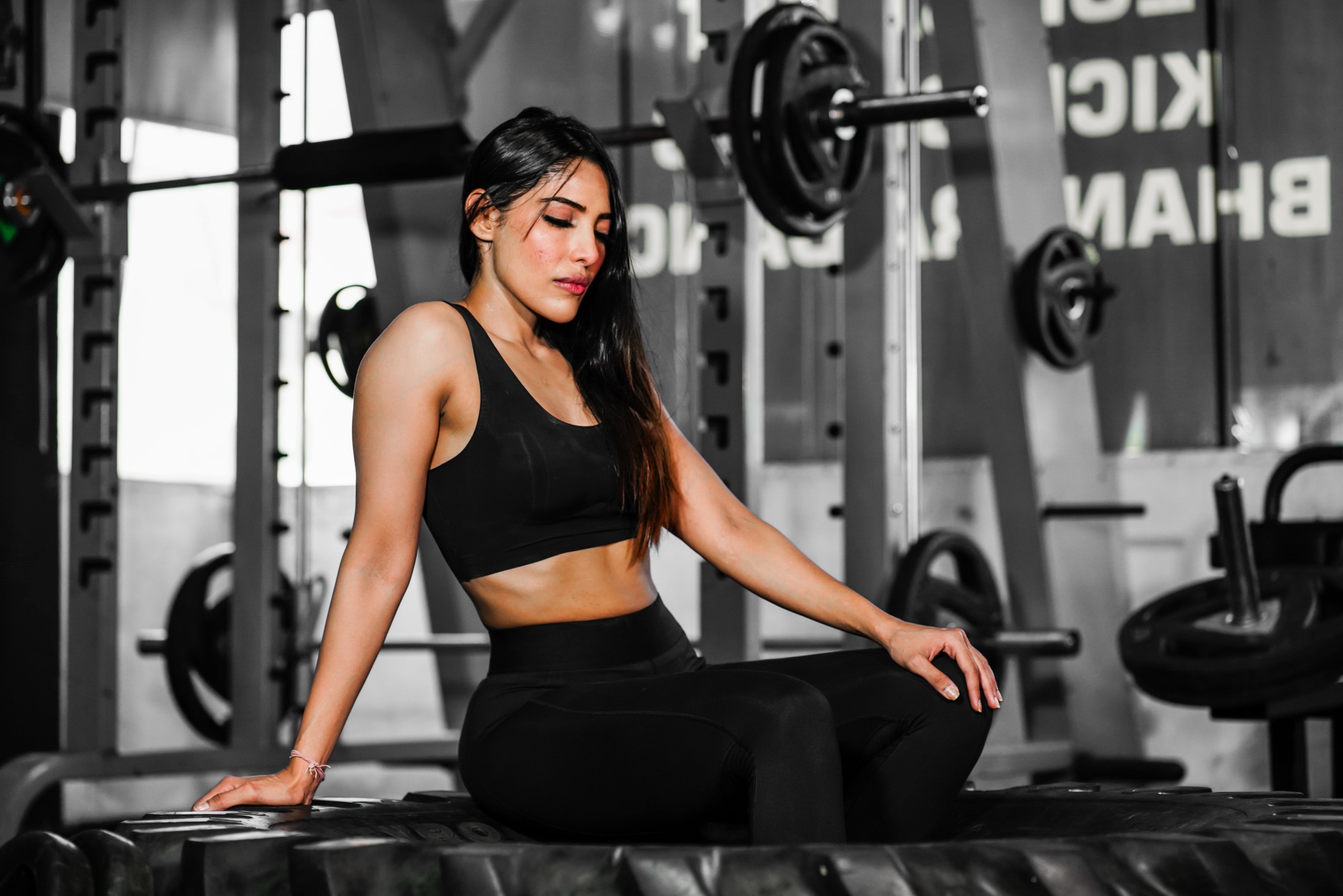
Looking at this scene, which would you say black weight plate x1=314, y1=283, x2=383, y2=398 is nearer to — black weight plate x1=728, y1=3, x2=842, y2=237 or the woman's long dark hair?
black weight plate x1=728, y1=3, x2=842, y2=237

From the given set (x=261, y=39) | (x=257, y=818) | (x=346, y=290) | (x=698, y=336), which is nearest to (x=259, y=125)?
(x=261, y=39)

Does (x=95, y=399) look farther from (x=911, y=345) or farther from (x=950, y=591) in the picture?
(x=950, y=591)

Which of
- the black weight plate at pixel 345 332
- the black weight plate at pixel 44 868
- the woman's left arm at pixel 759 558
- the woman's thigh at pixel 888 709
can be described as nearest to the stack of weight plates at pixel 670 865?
the black weight plate at pixel 44 868

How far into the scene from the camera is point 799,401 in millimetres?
4539

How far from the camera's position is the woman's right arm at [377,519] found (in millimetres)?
1272

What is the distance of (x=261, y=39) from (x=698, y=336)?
136cm

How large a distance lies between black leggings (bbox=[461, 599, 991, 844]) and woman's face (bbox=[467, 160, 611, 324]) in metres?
0.32

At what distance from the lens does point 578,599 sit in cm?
137

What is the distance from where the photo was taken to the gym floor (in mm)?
3086

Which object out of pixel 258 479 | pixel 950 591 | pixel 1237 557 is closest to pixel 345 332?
pixel 258 479

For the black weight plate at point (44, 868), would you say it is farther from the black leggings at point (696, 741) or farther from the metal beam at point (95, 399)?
the metal beam at point (95, 399)

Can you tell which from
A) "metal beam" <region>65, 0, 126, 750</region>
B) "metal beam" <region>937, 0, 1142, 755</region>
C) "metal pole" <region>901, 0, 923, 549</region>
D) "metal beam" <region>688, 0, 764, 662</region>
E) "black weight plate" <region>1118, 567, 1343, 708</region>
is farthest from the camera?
"metal beam" <region>937, 0, 1142, 755</region>

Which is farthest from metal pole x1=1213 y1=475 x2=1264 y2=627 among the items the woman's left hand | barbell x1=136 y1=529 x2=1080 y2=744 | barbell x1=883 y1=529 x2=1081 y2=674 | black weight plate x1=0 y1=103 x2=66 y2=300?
black weight plate x1=0 y1=103 x2=66 y2=300

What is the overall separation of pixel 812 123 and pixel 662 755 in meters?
1.91
